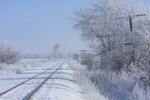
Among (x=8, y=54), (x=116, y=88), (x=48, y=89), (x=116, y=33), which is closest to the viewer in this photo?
(x=48, y=89)

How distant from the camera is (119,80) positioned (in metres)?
28.7

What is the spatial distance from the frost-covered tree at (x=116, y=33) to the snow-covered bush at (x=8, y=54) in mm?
37636

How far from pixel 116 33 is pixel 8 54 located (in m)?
49.3

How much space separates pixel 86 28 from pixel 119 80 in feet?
70.8

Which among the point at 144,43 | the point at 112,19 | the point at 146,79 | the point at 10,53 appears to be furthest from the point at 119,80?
the point at 10,53

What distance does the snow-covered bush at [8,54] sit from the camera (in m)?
85.6

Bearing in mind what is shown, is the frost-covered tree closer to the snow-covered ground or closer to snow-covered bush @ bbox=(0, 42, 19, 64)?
the snow-covered ground

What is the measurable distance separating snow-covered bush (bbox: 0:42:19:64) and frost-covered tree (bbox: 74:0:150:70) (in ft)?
123

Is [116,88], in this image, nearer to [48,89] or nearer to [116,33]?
[48,89]

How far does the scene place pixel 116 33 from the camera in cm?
4147

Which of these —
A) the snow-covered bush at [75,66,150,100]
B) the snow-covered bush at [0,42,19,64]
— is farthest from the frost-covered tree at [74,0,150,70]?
the snow-covered bush at [0,42,19,64]

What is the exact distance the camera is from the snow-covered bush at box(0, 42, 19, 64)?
85562 mm

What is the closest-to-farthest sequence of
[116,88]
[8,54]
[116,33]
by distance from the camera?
[116,88] < [116,33] < [8,54]

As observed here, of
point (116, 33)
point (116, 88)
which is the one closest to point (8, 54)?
point (116, 33)
